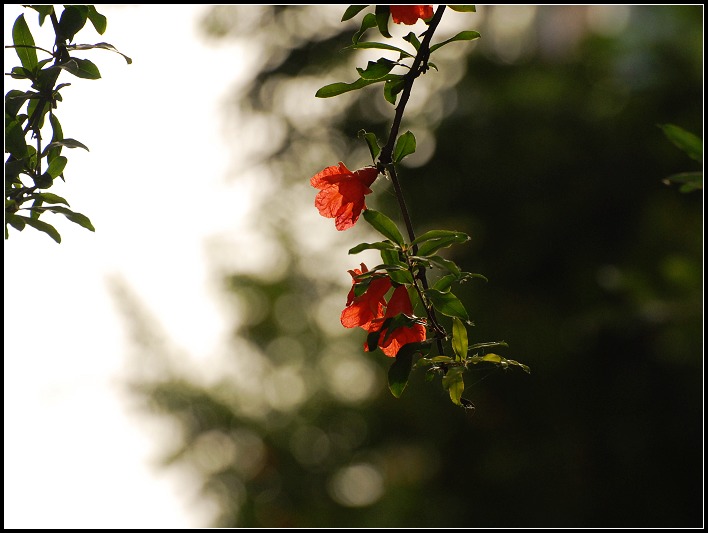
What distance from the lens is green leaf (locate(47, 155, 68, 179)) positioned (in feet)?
1.68

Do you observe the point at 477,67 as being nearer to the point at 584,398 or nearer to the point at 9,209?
the point at 584,398

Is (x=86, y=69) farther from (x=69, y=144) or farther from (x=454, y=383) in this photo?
(x=454, y=383)

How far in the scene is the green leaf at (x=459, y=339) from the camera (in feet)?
1.58

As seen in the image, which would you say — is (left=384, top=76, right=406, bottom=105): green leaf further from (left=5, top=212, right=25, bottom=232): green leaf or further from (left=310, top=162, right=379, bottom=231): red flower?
(left=5, top=212, right=25, bottom=232): green leaf

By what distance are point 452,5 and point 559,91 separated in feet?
6.21

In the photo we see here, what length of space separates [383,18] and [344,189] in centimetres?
11

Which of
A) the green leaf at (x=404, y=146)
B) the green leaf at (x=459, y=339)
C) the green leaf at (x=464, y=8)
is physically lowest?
the green leaf at (x=459, y=339)

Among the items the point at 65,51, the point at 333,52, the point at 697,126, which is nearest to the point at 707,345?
the point at 697,126

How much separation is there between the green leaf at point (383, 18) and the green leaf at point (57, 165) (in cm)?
23

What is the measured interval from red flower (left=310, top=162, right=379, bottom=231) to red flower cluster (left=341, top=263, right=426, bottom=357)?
0.04 meters

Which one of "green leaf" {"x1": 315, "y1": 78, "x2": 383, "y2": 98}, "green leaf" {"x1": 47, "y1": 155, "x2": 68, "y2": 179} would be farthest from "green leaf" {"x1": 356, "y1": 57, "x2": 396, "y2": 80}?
"green leaf" {"x1": 47, "y1": 155, "x2": 68, "y2": 179}

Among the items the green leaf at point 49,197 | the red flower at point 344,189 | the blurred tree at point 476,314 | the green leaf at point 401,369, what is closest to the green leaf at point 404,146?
the red flower at point 344,189

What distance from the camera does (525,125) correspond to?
223cm

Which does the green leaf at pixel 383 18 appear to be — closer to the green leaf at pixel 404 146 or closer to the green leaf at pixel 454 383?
the green leaf at pixel 404 146
